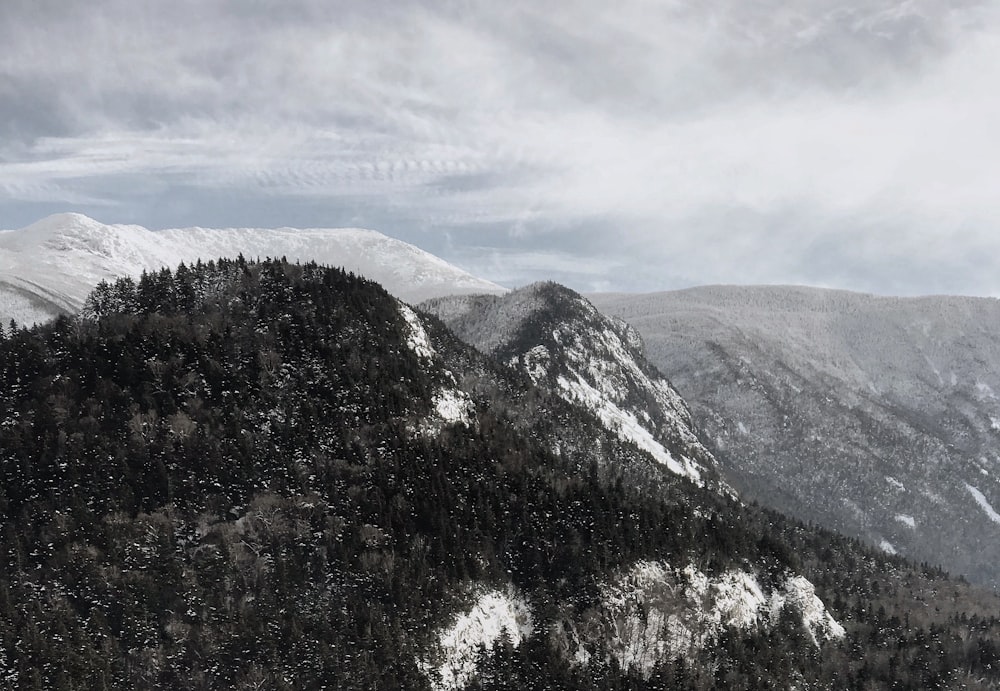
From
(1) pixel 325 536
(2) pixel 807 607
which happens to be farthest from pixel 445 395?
(2) pixel 807 607

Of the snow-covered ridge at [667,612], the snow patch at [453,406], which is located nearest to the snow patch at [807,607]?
the snow-covered ridge at [667,612]

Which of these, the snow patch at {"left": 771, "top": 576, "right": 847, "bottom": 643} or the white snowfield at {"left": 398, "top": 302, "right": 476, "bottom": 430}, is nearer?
the white snowfield at {"left": 398, "top": 302, "right": 476, "bottom": 430}

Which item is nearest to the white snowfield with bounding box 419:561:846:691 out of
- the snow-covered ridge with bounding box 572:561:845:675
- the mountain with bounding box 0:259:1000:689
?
the snow-covered ridge with bounding box 572:561:845:675

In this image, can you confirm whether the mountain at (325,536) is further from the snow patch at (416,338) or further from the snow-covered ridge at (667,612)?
the snow patch at (416,338)

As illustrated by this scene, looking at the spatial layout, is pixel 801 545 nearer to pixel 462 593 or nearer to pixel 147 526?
pixel 462 593

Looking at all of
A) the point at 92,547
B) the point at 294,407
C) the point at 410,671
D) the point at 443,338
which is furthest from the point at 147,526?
the point at 443,338

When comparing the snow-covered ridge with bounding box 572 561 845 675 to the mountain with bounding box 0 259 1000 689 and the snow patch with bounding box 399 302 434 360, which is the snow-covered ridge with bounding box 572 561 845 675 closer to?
the mountain with bounding box 0 259 1000 689
